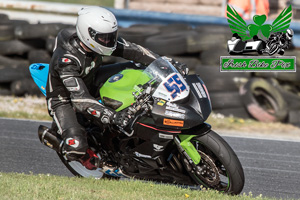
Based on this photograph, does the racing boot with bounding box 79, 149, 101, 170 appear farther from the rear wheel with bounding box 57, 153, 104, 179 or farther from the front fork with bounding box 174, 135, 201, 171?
the front fork with bounding box 174, 135, 201, 171

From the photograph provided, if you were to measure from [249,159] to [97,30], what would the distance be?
2902mm

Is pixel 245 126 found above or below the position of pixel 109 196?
below

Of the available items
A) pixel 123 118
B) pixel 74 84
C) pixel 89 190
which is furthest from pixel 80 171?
pixel 123 118

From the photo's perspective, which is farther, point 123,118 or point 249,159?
point 249,159

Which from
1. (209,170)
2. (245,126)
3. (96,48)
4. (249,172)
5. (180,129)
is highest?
(96,48)

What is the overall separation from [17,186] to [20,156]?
1837mm

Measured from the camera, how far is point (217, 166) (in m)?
4.54

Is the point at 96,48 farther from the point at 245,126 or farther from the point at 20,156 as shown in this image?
the point at 245,126

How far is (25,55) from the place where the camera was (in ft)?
33.7

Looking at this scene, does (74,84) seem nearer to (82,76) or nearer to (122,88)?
Result: (82,76)

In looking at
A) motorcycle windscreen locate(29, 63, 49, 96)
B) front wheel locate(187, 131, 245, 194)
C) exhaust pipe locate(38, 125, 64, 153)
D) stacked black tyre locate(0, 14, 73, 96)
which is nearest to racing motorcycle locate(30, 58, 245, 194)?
front wheel locate(187, 131, 245, 194)

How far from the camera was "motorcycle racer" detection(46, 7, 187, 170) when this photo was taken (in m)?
4.59

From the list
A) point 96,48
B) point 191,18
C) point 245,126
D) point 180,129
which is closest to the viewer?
point 180,129

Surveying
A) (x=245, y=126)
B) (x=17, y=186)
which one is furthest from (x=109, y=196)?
(x=245, y=126)
